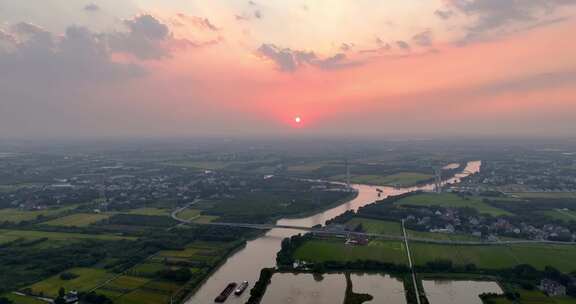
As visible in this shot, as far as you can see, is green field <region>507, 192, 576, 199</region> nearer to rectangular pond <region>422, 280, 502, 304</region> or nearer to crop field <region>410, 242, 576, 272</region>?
crop field <region>410, 242, 576, 272</region>

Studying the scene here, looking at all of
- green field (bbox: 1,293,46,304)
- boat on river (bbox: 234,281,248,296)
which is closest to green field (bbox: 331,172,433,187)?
boat on river (bbox: 234,281,248,296)

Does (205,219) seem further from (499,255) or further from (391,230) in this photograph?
(499,255)

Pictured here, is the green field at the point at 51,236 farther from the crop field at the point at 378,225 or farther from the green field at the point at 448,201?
the green field at the point at 448,201

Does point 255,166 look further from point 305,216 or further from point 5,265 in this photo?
point 5,265

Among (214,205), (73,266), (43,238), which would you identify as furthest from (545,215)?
(43,238)

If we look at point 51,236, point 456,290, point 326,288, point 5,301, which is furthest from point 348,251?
point 51,236
